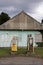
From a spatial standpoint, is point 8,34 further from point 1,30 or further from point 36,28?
point 36,28

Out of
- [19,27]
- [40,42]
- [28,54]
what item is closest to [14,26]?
[19,27]

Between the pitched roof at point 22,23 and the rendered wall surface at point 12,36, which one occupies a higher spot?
the pitched roof at point 22,23

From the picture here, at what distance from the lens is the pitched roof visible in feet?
151

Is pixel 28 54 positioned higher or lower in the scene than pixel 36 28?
lower

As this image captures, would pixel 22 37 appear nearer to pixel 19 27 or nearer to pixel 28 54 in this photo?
pixel 19 27

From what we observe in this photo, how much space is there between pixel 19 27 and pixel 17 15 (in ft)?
7.04

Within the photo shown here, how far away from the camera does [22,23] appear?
4691cm

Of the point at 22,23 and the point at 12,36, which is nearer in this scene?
the point at 12,36

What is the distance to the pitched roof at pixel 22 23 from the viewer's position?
46.2 m

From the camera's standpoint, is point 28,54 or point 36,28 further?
point 36,28

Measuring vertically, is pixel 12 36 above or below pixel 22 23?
below

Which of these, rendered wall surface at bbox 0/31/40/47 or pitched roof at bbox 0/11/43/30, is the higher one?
pitched roof at bbox 0/11/43/30

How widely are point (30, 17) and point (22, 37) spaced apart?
3302mm

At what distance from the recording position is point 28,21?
47.3m
